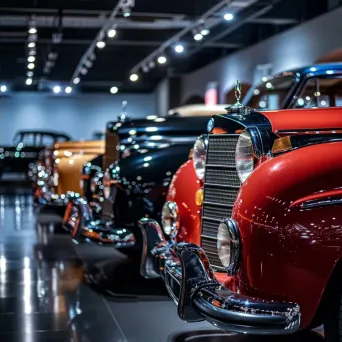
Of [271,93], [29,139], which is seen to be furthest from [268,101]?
[29,139]

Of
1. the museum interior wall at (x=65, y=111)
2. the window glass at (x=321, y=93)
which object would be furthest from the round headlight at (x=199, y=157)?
the museum interior wall at (x=65, y=111)

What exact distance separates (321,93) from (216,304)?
124 inches

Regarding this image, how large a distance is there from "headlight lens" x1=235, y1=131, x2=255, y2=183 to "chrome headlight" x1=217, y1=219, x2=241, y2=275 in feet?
1.93

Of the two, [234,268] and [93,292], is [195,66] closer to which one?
[93,292]

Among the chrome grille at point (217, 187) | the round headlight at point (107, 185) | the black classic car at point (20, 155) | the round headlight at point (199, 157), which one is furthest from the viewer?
the black classic car at point (20, 155)

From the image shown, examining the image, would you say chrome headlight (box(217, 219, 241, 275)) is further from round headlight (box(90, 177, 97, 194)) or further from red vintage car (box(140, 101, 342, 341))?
round headlight (box(90, 177, 97, 194))


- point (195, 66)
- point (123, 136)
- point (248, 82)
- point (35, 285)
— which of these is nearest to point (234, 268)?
point (35, 285)

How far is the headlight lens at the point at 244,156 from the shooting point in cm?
405

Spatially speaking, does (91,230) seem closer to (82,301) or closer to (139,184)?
(139,184)

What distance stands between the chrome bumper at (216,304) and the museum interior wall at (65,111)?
2815 cm

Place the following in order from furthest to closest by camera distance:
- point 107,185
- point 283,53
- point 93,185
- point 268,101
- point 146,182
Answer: point 283,53, point 93,185, point 268,101, point 107,185, point 146,182

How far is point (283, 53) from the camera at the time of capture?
15.8 meters

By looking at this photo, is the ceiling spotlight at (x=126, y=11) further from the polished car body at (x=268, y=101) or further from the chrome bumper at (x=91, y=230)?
the chrome bumper at (x=91, y=230)

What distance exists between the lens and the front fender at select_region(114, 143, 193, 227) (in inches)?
240
